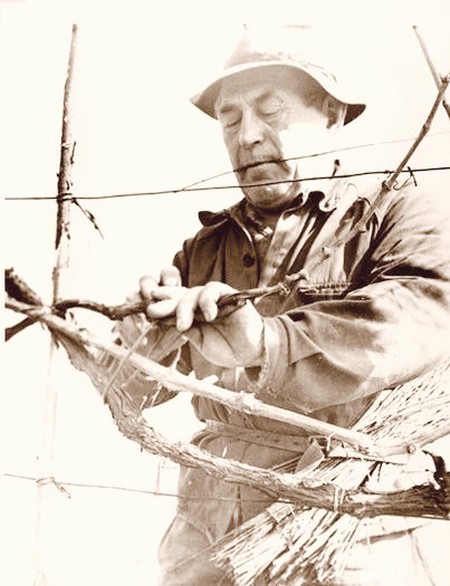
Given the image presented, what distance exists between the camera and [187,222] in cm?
129

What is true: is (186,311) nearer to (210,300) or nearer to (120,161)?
(210,300)

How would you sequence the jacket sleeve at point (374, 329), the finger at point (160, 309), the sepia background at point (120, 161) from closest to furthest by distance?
the finger at point (160, 309), the jacket sleeve at point (374, 329), the sepia background at point (120, 161)

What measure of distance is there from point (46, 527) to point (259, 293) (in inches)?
18.0

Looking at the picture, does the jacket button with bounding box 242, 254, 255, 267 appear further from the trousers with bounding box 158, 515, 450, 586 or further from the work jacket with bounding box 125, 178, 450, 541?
the trousers with bounding box 158, 515, 450, 586

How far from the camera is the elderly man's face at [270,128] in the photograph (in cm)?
123

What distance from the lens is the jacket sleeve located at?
1093 mm

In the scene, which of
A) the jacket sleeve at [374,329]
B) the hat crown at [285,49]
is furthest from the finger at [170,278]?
the hat crown at [285,49]

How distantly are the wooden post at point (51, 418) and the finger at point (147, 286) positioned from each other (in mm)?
134

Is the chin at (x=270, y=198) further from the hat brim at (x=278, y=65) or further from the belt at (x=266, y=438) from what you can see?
the belt at (x=266, y=438)

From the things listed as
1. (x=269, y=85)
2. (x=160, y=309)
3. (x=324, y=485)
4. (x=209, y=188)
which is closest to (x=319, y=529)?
(x=324, y=485)

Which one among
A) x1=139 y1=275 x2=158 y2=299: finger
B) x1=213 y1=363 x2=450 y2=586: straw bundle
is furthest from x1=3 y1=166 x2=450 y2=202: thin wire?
x1=213 y1=363 x2=450 y2=586: straw bundle

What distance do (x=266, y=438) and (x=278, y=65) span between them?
0.54 meters

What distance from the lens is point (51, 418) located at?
1.19 m

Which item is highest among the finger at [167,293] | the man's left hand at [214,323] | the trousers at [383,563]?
the finger at [167,293]
